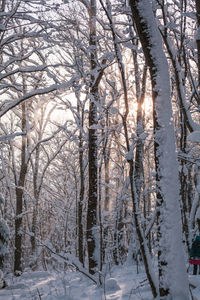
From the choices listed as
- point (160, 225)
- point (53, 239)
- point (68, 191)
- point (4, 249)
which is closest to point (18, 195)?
point (4, 249)

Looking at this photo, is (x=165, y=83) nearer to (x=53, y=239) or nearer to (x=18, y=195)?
(x=18, y=195)

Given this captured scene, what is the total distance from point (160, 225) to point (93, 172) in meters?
4.75

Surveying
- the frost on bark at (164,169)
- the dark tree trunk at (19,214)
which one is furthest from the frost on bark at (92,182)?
the dark tree trunk at (19,214)

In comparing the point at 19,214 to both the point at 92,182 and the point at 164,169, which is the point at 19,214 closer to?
the point at 92,182

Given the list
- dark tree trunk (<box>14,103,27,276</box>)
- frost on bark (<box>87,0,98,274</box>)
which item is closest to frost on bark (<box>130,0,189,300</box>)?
frost on bark (<box>87,0,98,274</box>)

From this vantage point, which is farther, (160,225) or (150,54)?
(150,54)

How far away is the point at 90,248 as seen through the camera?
7031 mm

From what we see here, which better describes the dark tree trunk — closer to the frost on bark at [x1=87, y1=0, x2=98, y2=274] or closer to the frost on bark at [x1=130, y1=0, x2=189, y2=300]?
the frost on bark at [x1=87, y1=0, x2=98, y2=274]

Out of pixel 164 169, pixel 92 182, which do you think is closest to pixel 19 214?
pixel 92 182

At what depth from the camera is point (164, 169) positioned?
292cm

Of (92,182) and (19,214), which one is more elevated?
(92,182)

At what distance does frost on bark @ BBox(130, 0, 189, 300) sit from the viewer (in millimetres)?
2709

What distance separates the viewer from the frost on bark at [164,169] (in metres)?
2.71

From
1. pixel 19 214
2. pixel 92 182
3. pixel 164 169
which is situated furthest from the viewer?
pixel 19 214
